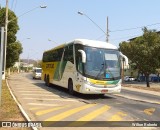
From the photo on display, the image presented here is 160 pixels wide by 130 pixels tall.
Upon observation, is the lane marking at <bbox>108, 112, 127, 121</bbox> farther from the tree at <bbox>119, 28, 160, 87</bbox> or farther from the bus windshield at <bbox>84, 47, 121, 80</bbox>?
→ the tree at <bbox>119, 28, 160, 87</bbox>

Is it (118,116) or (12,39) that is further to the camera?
(12,39)

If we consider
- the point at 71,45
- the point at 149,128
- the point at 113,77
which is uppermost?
the point at 71,45

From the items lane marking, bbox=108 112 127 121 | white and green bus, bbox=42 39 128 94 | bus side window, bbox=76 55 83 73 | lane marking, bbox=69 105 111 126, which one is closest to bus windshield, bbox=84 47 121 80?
white and green bus, bbox=42 39 128 94

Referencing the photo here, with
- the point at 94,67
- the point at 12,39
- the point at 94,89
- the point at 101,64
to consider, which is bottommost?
the point at 94,89

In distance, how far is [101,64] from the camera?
1878 cm

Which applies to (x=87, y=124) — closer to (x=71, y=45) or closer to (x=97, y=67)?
(x=97, y=67)

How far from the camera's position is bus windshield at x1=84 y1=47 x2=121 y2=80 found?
1870 cm

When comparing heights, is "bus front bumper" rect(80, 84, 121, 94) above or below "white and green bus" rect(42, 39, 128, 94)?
below

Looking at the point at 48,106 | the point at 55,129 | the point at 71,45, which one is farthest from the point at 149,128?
the point at 71,45

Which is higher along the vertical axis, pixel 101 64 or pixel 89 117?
pixel 101 64

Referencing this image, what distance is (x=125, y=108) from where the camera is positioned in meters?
14.9

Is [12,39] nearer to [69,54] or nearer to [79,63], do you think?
[69,54]

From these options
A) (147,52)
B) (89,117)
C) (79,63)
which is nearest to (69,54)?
(79,63)

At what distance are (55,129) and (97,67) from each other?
9361mm
